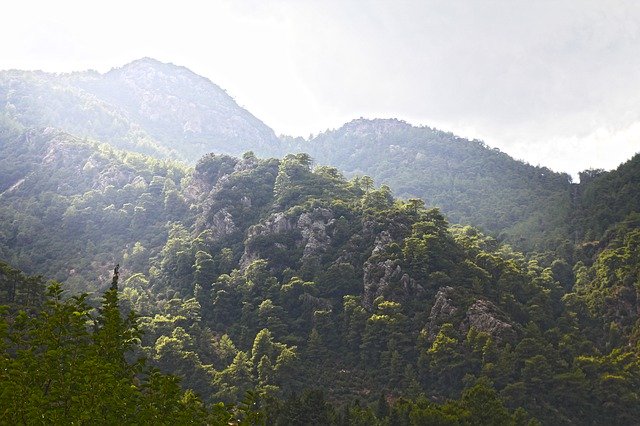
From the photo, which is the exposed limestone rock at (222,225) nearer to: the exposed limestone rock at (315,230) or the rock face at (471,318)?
the exposed limestone rock at (315,230)

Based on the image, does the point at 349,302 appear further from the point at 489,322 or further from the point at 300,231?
the point at 300,231

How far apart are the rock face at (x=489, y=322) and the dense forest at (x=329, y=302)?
0.29 metres

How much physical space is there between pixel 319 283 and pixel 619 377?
48.8 m

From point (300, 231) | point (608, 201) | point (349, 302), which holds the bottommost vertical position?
point (349, 302)

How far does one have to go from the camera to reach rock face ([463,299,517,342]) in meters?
83.5

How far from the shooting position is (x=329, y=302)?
3841 inches

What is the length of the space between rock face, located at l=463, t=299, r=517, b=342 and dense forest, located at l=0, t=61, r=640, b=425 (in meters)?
0.29

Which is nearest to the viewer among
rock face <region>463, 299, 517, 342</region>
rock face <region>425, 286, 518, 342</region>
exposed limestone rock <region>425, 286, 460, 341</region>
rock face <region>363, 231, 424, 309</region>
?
rock face <region>463, 299, 517, 342</region>

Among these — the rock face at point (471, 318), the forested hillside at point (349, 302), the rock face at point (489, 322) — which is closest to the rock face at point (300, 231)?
the forested hillside at point (349, 302)

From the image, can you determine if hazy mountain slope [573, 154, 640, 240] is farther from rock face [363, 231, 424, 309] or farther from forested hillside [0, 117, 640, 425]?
rock face [363, 231, 424, 309]

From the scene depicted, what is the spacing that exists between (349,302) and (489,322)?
2271 cm

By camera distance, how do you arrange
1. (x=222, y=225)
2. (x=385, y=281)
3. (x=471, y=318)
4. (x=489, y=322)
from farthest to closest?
(x=222, y=225) < (x=385, y=281) < (x=471, y=318) < (x=489, y=322)

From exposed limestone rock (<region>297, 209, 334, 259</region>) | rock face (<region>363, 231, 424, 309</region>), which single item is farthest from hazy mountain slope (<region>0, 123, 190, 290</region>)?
rock face (<region>363, 231, 424, 309</region>)

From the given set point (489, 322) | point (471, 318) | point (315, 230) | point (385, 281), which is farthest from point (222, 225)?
point (489, 322)
